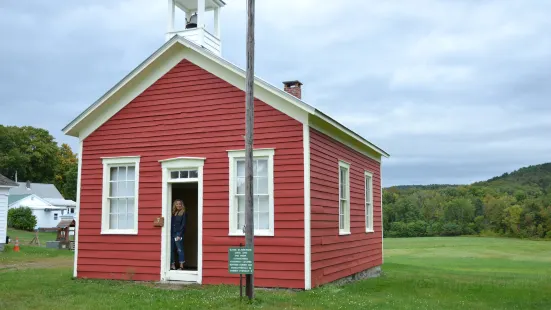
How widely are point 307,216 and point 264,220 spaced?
1161 mm

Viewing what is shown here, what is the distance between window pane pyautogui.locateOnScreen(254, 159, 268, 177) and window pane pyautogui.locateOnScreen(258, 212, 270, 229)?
3.04 ft

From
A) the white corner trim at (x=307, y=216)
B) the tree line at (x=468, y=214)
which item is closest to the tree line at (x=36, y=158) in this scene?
the tree line at (x=468, y=214)

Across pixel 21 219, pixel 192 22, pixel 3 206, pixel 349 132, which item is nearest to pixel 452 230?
pixel 21 219

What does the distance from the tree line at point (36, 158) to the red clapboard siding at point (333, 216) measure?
6267 centimetres

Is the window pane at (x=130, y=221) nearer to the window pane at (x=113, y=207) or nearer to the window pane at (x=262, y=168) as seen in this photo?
the window pane at (x=113, y=207)

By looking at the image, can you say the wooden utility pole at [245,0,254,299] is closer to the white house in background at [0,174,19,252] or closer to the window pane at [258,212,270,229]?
the window pane at [258,212,270,229]

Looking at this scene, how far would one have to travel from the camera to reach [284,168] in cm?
1334

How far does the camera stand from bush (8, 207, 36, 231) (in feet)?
178

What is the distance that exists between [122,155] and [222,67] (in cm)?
369

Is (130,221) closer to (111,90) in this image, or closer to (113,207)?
(113,207)

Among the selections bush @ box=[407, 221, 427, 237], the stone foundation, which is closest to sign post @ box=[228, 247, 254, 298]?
the stone foundation

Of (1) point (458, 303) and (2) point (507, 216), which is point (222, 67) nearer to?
(1) point (458, 303)

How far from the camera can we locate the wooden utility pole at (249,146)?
36.4 ft

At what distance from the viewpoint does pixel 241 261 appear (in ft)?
36.0
